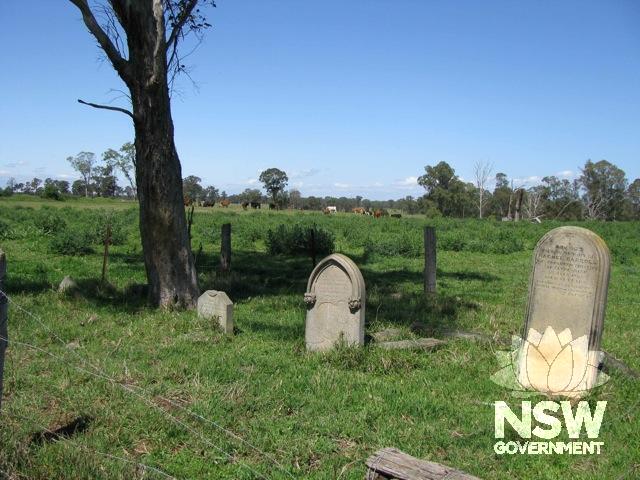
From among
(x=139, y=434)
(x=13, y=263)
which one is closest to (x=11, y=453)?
(x=139, y=434)

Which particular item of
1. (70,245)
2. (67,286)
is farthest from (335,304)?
(70,245)

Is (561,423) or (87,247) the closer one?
(561,423)

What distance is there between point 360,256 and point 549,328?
13.8 meters

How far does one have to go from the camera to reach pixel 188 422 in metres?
4.88

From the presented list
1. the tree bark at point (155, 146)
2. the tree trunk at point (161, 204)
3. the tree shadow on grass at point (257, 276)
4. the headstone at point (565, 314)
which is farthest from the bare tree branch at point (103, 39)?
the headstone at point (565, 314)

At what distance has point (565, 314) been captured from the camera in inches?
240

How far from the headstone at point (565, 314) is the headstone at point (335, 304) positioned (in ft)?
6.44

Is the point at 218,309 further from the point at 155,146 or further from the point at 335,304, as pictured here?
the point at 155,146

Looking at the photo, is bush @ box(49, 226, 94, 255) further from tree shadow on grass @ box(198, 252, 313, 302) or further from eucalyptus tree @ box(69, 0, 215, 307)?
eucalyptus tree @ box(69, 0, 215, 307)

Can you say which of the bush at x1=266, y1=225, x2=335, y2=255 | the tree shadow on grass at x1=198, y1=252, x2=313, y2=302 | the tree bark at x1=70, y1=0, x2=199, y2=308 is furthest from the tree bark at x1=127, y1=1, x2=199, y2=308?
the bush at x1=266, y1=225, x2=335, y2=255

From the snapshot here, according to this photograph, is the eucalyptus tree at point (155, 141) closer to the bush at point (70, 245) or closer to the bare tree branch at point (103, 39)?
the bare tree branch at point (103, 39)

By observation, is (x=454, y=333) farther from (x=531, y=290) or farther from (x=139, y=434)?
(x=139, y=434)

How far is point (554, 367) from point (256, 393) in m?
3.14

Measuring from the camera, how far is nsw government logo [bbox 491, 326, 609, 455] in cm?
466
